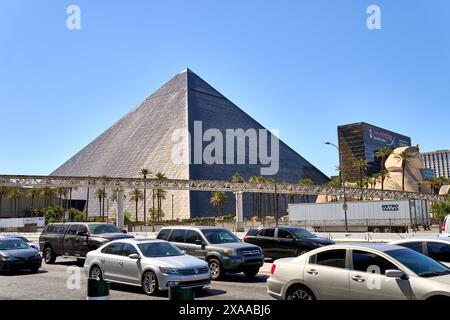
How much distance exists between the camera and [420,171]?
160m

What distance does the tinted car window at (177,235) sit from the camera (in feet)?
58.4

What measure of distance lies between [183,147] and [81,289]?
136553 millimetres

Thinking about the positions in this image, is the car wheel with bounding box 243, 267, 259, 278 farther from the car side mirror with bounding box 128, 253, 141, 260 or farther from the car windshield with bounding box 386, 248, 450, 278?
the car windshield with bounding box 386, 248, 450, 278

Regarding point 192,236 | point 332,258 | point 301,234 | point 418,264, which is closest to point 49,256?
point 192,236

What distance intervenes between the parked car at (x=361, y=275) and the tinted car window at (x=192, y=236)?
23.9 ft

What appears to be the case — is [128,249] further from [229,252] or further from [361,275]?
[361,275]

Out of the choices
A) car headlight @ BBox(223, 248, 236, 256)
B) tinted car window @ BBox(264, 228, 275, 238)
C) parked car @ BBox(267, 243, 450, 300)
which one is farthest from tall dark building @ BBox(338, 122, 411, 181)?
parked car @ BBox(267, 243, 450, 300)

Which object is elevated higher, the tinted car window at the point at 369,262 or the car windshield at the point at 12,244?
the tinted car window at the point at 369,262

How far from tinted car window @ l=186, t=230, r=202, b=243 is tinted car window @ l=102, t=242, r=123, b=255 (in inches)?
136

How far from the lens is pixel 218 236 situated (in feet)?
57.3

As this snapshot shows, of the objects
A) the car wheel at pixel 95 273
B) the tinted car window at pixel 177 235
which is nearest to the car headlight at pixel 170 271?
the car wheel at pixel 95 273

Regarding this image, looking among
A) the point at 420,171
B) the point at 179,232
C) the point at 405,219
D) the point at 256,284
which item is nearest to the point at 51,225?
the point at 179,232

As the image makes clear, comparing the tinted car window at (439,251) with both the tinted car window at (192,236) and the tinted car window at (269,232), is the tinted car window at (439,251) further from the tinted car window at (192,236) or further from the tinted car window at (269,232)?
the tinted car window at (269,232)
